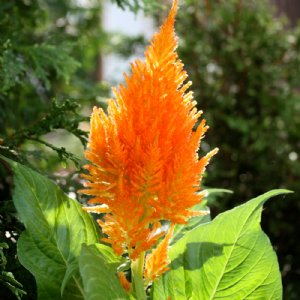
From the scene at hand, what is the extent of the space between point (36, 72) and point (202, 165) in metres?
0.97

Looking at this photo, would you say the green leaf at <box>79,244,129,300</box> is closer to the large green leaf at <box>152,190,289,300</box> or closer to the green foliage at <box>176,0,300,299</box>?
the large green leaf at <box>152,190,289,300</box>

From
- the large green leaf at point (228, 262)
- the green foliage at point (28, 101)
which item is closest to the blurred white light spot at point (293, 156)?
the green foliage at point (28, 101)

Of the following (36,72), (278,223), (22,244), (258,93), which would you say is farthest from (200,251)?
(258,93)

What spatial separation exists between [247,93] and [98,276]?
2.56m

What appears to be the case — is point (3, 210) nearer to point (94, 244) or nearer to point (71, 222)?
point (71, 222)

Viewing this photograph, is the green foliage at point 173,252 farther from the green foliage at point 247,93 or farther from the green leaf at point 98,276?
the green foliage at point 247,93

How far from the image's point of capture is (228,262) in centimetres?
130

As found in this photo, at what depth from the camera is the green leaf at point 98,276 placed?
114 centimetres

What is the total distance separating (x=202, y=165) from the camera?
1.20 metres

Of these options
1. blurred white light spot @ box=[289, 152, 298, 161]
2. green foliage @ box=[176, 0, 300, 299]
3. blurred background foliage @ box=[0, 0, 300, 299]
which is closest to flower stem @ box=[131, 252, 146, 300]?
blurred background foliage @ box=[0, 0, 300, 299]

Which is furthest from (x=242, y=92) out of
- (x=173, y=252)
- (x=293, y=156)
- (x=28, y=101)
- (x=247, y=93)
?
(x=173, y=252)

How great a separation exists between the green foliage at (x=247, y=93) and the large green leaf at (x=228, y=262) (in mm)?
1986

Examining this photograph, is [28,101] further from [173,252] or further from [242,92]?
[173,252]

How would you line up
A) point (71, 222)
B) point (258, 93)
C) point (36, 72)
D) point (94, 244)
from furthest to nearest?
point (258, 93) < point (36, 72) < point (71, 222) < point (94, 244)
